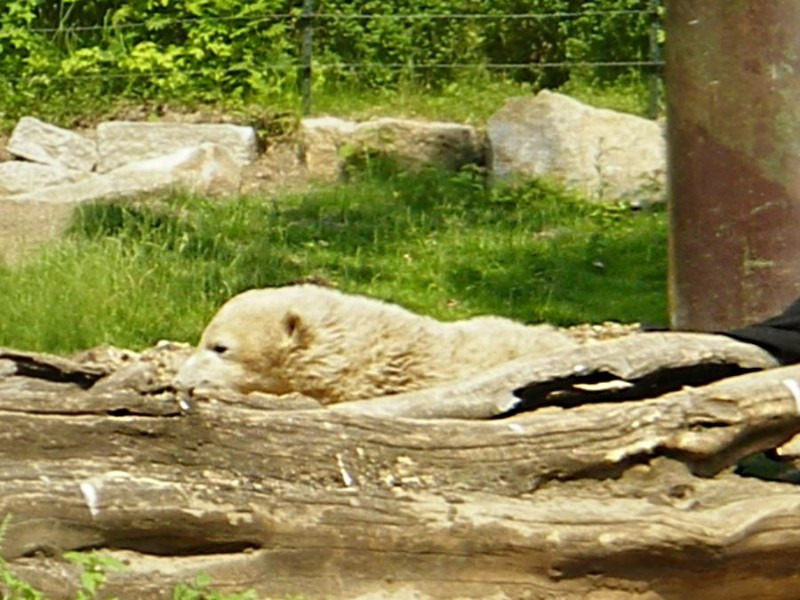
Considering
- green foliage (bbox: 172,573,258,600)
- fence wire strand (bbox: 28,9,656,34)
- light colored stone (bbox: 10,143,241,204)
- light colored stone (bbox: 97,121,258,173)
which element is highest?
fence wire strand (bbox: 28,9,656,34)

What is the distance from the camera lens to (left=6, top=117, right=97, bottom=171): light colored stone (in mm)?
12133

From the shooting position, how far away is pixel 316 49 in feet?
42.8

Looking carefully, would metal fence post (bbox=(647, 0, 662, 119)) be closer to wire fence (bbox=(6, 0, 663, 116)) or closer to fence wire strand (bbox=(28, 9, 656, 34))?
wire fence (bbox=(6, 0, 663, 116))

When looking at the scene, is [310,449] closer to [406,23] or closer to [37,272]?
[37,272]

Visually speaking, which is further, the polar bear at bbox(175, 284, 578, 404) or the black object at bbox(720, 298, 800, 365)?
the polar bear at bbox(175, 284, 578, 404)

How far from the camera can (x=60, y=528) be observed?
3717mm

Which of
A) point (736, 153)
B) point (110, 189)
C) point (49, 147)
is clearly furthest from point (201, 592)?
point (49, 147)

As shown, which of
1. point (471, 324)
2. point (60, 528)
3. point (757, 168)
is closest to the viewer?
point (60, 528)

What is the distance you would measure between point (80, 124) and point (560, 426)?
30.5ft

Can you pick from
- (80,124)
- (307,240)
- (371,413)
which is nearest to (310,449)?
(371,413)

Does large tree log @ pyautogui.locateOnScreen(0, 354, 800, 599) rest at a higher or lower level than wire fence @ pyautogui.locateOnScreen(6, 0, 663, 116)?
lower

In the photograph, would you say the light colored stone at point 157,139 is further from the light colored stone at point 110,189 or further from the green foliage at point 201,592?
the green foliage at point 201,592

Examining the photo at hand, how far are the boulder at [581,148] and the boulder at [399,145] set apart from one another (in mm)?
270

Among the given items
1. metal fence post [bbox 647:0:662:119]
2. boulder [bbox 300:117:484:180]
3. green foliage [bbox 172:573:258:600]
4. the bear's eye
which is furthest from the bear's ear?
metal fence post [bbox 647:0:662:119]
